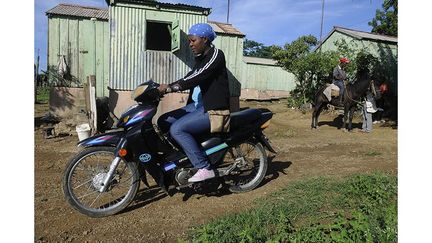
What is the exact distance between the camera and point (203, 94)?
3.53 meters

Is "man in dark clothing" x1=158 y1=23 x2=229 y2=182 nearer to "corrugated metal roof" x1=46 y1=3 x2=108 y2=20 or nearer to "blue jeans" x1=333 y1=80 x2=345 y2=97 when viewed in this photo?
"blue jeans" x1=333 y1=80 x2=345 y2=97

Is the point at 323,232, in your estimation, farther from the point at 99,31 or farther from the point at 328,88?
the point at 99,31

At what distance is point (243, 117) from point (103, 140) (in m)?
1.55

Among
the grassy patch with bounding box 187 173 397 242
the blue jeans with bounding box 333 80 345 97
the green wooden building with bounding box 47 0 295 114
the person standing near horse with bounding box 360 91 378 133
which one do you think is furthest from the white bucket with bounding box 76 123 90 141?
the person standing near horse with bounding box 360 91 378 133

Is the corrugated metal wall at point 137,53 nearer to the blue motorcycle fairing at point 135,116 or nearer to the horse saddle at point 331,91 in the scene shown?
the horse saddle at point 331,91

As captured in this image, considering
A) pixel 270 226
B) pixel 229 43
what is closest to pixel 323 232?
pixel 270 226

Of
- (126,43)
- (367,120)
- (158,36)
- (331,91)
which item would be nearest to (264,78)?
(158,36)

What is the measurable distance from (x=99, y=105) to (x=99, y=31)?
3200 millimetres

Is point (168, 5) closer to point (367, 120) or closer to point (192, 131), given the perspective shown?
point (367, 120)

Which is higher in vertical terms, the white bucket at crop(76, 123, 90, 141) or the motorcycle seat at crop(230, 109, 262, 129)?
the motorcycle seat at crop(230, 109, 262, 129)

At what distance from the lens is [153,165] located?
3508 mm

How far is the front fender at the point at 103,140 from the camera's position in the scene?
10.7 ft

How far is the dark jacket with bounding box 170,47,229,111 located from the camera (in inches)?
132

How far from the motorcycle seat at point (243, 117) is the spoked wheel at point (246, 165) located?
300 millimetres
